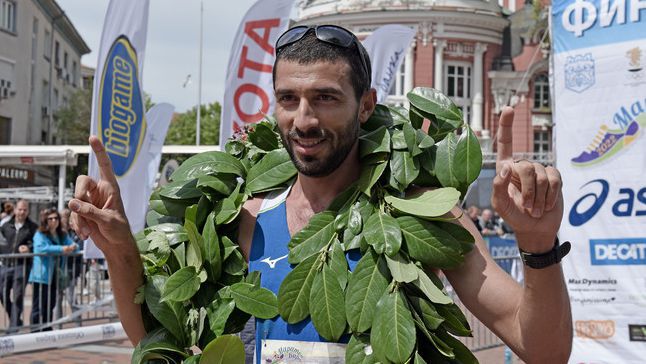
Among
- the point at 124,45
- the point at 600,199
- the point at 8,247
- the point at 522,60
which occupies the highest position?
the point at 522,60

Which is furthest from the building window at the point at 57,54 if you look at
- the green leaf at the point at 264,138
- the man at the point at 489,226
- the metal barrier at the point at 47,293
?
the green leaf at the point at 264,138

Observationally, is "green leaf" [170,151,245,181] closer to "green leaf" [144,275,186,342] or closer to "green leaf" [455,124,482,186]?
"green leaf" [144,275,186,342]

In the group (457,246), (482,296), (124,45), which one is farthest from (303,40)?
(124,45)

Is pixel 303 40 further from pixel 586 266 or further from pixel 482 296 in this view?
pixel 586 266

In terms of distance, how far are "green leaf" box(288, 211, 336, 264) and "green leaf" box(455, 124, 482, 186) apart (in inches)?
15.2

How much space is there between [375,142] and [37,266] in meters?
8.14

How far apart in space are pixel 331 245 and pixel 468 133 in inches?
19.9

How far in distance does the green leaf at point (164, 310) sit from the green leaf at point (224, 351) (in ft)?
0.52

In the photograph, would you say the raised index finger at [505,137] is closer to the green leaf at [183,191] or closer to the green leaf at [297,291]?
the green leaf at [297,291]

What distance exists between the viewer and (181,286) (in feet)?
7.79

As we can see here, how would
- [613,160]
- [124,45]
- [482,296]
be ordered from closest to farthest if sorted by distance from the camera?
[482,296]
[613,160]
[124,45]

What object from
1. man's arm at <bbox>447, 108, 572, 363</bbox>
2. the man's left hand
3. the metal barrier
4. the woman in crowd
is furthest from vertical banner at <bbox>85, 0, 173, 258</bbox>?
the man's left hand

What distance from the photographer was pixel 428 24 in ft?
133

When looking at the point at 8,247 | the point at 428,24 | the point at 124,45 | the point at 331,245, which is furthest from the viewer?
the point at 428,24
